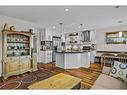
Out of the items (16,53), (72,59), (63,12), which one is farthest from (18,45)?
(72,59)

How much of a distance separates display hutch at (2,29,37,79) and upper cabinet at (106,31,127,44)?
494 cm

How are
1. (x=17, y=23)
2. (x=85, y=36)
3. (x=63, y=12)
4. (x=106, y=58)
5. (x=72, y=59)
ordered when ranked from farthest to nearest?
1. (x=85, y=36)
2. (x=106, y=58)
3. (x=72, y=59)
4. (x=17, y=23)
5. (x=63, y=12)

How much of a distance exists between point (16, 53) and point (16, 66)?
619 millimetres

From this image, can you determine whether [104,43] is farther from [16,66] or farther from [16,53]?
[16,66]

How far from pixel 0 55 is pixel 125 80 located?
412cm

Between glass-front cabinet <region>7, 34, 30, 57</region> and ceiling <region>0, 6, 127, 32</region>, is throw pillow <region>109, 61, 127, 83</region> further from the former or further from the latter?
glass-front cabinet <region>7, 34, 30, 57</region>

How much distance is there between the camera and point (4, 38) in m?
4.07

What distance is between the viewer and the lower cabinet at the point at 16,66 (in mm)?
4074

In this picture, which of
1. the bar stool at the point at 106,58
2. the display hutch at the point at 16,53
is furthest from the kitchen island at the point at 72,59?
the display hutch at the point at 16,53

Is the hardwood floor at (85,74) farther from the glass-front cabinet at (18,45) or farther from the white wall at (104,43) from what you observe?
the white wall at (104,43)

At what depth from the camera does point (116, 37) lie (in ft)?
22.4

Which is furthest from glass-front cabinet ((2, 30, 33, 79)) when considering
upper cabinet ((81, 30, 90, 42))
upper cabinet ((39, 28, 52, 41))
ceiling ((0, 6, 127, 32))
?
upper cabinet ((81, 30, 90, 42))
